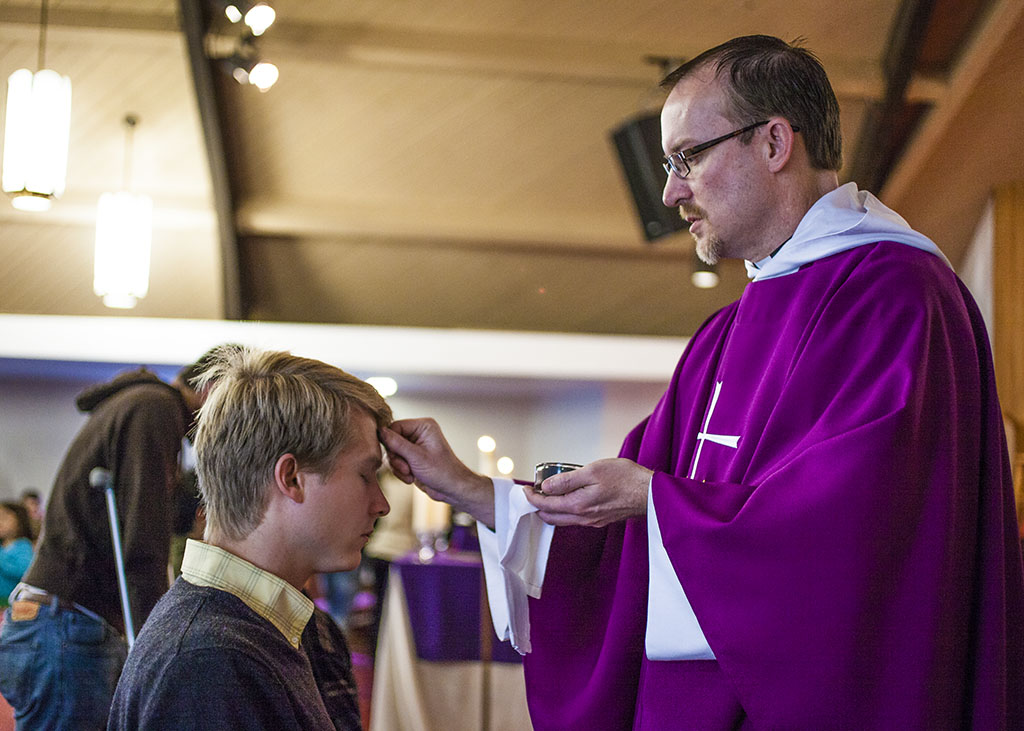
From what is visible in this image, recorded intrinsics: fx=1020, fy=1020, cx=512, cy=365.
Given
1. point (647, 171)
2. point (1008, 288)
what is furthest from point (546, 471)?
point (1008, 288)

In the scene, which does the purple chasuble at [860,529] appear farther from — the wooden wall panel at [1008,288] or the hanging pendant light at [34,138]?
the wooden wall panel at [1008,288]

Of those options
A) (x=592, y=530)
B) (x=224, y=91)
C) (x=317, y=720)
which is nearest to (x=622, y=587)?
(x=592, y=530)

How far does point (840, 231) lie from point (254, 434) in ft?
3.13

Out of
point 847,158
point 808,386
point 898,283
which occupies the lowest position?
point 808,386

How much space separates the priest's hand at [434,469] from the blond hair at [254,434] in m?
0.27

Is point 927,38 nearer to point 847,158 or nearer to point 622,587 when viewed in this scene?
point 847,158

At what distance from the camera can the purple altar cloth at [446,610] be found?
4.46 metres

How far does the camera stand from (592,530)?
1949 mm

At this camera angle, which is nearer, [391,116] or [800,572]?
[800,572]

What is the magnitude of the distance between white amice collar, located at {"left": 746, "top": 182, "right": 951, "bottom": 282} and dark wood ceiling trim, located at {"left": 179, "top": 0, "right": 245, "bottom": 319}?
15.1 ft

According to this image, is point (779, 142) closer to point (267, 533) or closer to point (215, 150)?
point (267, 533)

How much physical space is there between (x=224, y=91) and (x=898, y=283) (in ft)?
18.1

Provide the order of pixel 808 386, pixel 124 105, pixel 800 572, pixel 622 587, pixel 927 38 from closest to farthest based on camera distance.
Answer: pixel 800 572 < pixel 808 386 < pixel 622 587 < pixel 927 38 < pixel 124 105

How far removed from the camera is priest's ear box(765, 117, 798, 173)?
1.68m
